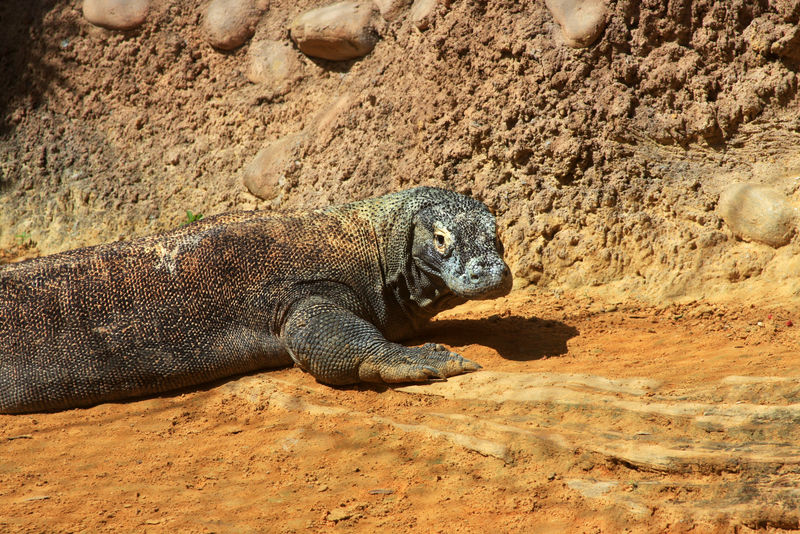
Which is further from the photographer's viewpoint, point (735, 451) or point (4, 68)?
point (4, 68)

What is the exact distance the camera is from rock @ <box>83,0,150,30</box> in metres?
8.31

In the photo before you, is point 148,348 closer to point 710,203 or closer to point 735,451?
point 735,451

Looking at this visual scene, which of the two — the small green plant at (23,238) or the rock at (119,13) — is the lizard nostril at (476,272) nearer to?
the rock at (119,13)

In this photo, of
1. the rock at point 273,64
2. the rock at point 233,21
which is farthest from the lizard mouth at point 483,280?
the rock at point 233,21

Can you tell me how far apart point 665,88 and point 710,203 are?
3.48ft

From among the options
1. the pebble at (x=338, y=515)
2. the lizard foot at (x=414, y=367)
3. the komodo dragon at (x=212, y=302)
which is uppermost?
the komodo dragon at (x=212, y=302)

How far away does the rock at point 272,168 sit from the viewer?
7.63 meters

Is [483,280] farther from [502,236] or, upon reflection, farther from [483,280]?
[502,236]

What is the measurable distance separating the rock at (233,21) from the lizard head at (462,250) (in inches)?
162

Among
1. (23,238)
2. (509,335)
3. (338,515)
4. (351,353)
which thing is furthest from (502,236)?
(23,238)

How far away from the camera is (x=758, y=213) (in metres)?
5.71

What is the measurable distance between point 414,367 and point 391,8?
14.5 feet

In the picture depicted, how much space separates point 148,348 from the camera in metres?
5.00

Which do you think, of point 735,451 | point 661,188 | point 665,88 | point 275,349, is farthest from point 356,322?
point 665,88
